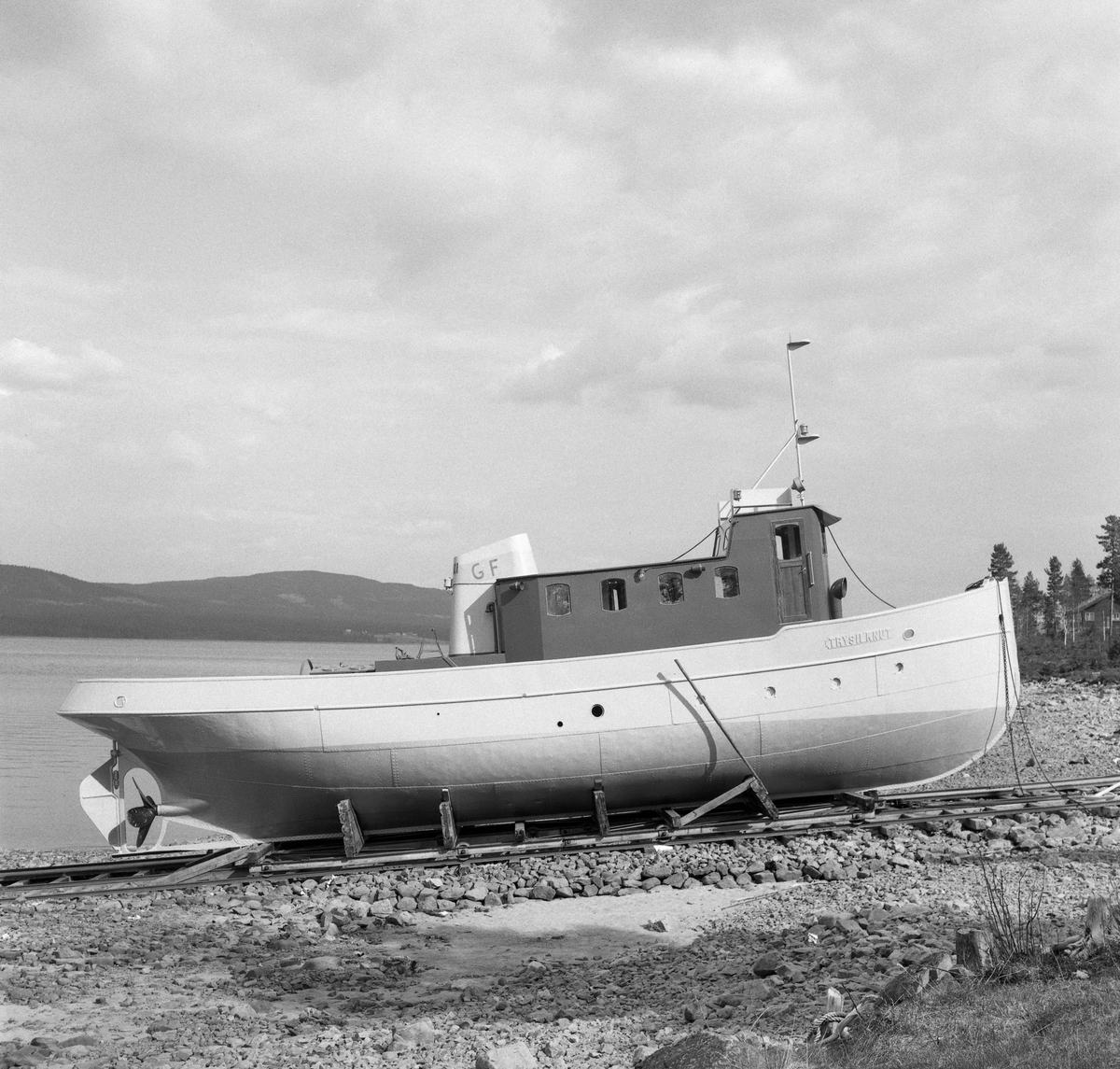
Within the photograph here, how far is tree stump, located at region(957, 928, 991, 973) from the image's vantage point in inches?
224

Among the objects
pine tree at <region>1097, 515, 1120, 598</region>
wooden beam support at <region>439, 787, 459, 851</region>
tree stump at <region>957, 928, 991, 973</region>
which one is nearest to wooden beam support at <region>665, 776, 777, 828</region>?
wooden beam support at <region>439, 787, 459, 851</region>

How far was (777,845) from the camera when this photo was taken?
11.5 meters

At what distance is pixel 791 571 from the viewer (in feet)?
45.4

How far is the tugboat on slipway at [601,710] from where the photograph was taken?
1254cm

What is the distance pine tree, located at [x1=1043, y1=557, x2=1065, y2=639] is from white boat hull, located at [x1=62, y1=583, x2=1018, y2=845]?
281 ft

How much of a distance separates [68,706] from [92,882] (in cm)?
237

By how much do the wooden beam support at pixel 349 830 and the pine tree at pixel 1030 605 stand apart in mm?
86174

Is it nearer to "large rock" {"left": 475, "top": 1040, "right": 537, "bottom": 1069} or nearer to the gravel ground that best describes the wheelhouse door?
the gravel ground

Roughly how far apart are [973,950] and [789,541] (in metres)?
8.47

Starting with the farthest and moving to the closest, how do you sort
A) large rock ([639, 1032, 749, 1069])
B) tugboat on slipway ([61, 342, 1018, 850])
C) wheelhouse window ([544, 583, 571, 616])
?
wheelhouse window ([544, 583, 571, 616])
tugboat on slipway ([61, 342, 1018, 850])
large rock ([639, 1032, 749, 1069])

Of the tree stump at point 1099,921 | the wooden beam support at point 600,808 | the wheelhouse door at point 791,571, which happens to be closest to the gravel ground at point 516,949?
the tree stump at point 1099,921

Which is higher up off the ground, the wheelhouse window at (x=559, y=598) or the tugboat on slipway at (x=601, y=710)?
the wheelhouse window at (x=559, y=598)

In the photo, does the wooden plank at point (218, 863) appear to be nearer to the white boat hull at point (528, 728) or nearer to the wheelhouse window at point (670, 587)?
the white boat hull at point (528, 728)

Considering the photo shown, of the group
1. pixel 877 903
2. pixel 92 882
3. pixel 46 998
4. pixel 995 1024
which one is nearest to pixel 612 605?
pixel 877 903
